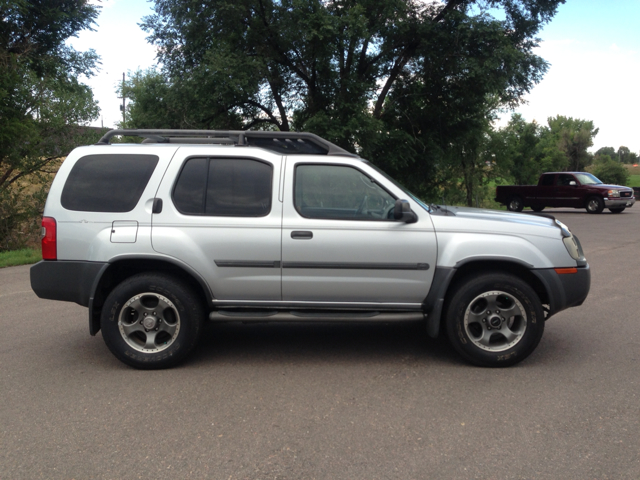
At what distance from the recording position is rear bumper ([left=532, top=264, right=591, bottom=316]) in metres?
4.92

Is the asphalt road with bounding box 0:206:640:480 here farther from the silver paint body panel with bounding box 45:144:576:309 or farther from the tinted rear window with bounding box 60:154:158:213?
the tinted rear window with bounding box 60:154:158:213

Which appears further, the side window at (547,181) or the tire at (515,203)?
the tire at (515,203)

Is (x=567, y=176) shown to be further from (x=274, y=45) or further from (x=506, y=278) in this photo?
(x=506, y=278)

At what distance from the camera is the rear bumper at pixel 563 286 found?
492 centimetres

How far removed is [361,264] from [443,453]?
6.16 ft

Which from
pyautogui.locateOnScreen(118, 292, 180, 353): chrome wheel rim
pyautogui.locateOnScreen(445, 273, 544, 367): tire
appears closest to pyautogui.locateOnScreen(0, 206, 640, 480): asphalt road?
pyautogui.locateOnScreen(445, 273, 544, 367): tire

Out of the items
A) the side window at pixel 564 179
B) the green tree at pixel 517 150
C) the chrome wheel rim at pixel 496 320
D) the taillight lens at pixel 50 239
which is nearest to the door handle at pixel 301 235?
the chrome wheel rim at pixel 496 320

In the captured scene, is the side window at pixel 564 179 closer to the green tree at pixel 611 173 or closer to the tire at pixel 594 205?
the tire at pixel 594 205

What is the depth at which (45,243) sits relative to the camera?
16.4 feet

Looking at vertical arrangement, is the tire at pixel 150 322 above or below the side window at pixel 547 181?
below

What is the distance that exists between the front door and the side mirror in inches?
2.6

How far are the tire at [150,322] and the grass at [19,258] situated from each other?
753 cm

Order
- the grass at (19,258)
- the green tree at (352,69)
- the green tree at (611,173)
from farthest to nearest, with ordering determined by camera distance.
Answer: the green tree at (611,173) < the green tree at (352,69) < the grass at (19,258)

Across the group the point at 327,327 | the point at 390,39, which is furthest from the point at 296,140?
the point at 390,39
